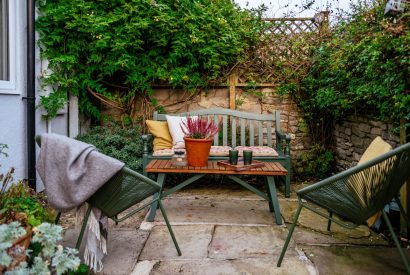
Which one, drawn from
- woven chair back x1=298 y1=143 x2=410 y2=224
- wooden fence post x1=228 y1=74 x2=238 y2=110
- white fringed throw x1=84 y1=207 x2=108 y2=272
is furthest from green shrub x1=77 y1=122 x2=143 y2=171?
woven chair back x1=298 y1=143 x2=410 y2=224

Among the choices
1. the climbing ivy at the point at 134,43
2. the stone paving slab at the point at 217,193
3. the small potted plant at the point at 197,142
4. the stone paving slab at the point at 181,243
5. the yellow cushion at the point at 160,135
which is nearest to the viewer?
the stone paving slab at the point at 181,243

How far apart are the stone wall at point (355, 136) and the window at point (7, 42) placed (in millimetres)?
3776

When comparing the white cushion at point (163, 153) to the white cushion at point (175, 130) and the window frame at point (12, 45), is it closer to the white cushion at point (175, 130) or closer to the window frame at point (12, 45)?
the white cushion at point (175, 130)

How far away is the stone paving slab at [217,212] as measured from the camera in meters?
3.65

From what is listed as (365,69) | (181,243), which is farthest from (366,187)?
(365,69)

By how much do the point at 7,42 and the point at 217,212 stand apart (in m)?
2.76

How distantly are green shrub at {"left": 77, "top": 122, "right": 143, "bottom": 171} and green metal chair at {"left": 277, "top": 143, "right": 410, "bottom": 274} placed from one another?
2.88 m

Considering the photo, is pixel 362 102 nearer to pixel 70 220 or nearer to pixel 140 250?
pixel 140 250

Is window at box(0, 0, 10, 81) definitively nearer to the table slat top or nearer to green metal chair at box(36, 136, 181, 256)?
the table slat top

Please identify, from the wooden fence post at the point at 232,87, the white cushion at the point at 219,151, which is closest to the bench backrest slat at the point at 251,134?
the wooden fence post at the point at 232,87

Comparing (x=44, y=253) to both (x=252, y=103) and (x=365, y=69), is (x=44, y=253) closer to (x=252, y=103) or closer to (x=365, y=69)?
(x=365, y=69)

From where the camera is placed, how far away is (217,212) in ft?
→ 13.0

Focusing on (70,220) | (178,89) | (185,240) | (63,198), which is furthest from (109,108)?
(63,198)

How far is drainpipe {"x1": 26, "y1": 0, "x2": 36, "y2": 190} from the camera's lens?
4.10 meters
